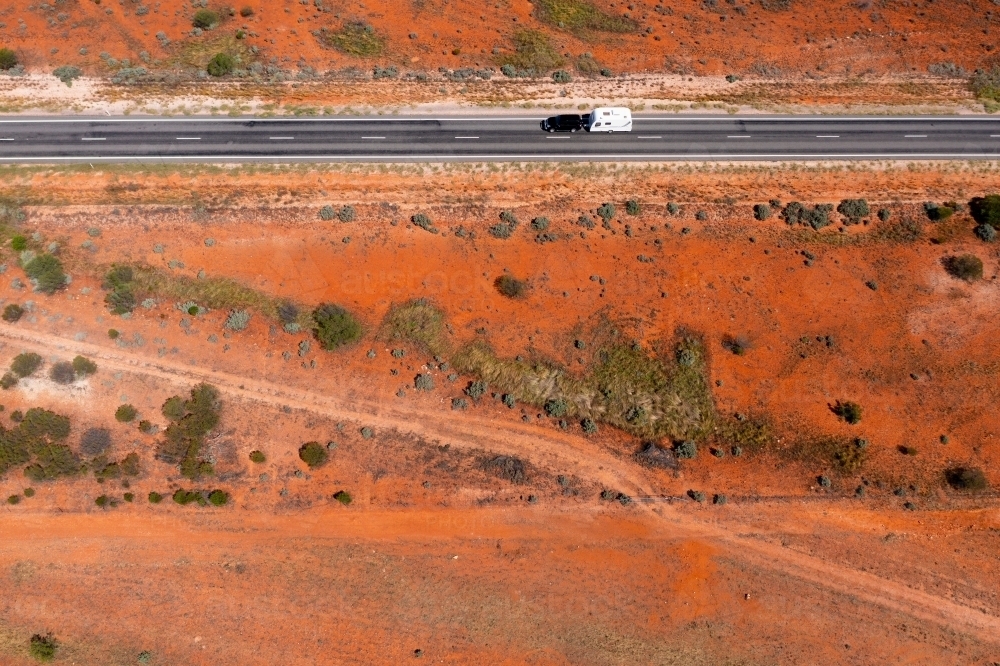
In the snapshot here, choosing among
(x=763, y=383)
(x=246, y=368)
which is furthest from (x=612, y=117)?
(x=246, y=368)

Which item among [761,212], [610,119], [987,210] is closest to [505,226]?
[610,119]

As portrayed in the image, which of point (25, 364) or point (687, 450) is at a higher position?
point (25, 364)

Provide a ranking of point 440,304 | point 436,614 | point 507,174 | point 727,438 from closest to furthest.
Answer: point 436,614
point 727,438
point 440,304
point 507,174

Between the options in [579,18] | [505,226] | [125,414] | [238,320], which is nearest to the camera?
[125,414]

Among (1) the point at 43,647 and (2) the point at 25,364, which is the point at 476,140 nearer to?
(2) the point at 25,364

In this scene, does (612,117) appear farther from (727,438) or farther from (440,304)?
(727,438)

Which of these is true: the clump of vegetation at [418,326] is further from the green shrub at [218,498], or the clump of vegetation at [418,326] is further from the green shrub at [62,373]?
the green shrub at [62,373]

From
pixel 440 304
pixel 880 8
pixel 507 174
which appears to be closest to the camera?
pixel 440 304
